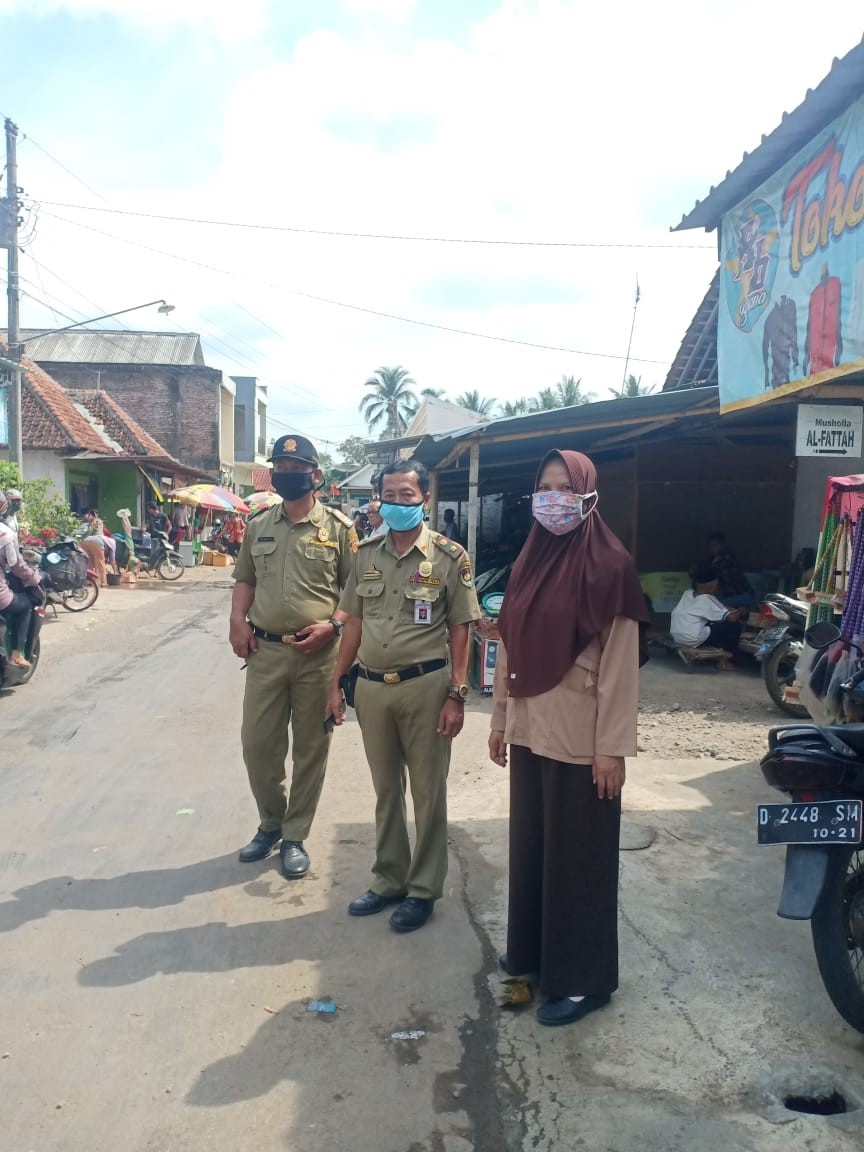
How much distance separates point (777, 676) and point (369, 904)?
527 cm

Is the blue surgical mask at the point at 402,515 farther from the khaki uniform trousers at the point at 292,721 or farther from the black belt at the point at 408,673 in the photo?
the khaki uniform trousers at the point at 292,721

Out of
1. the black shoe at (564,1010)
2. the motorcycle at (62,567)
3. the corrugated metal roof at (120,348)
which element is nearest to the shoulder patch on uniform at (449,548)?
the black shoe at (564,1010)

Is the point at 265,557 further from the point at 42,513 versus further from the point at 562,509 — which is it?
the point at 42,513

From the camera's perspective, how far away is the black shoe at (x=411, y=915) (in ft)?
12.3

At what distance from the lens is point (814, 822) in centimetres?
276

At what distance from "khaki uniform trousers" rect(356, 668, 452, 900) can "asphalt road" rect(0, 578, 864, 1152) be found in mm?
254

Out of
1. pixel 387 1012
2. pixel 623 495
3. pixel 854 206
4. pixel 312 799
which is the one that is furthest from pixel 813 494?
pixel 387 1012

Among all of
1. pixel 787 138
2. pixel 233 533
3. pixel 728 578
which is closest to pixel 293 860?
pixel 787 138

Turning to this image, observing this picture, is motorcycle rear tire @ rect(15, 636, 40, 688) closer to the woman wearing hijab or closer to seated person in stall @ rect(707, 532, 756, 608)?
the woman wearing hijab

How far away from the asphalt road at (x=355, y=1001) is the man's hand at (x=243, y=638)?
1063 millimetres

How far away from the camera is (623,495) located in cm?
1207

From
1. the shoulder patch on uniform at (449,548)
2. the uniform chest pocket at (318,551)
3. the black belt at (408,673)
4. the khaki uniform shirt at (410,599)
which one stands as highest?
the shoulder patch on uniform at (449,548)

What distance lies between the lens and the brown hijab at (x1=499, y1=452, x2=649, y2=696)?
2955 millimetres

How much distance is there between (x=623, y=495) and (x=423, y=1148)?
10257 mm
